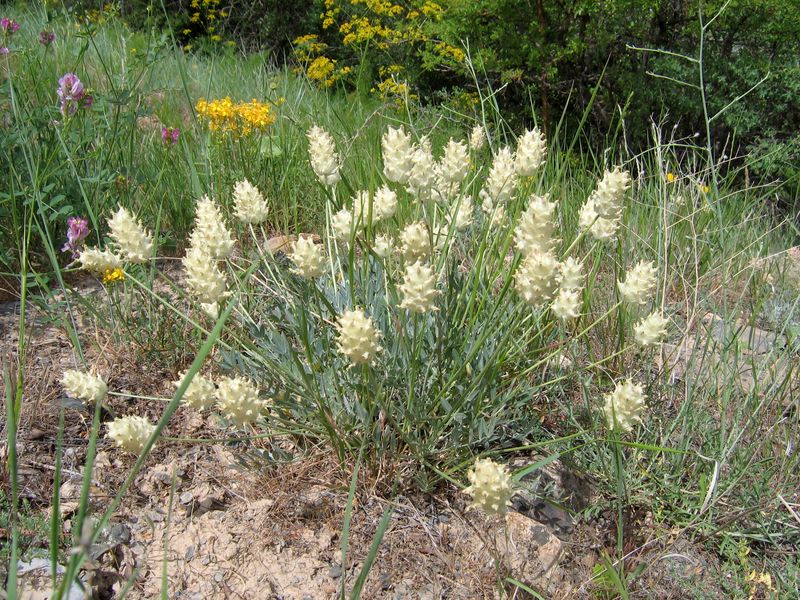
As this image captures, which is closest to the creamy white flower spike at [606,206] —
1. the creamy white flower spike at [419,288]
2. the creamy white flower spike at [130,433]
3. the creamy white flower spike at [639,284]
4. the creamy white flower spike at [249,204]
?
the creamy white flower spike at [639,284]

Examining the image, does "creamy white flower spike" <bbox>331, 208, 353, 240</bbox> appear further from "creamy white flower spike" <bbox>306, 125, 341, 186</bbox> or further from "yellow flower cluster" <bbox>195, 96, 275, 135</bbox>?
"yellow flower cluster" <bbox>195, 96, 275, 135</bbox>

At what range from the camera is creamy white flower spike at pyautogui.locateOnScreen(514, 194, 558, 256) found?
139 centimetres

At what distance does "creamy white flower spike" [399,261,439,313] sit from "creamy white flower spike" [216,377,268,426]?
0.33m

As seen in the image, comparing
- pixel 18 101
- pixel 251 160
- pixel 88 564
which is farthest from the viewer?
pixel 251 160

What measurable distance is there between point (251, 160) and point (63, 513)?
1779 millimetres

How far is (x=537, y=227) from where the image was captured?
4.62 ft

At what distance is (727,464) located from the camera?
1.78m

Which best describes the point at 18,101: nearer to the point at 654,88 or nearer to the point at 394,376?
the point at 394,376

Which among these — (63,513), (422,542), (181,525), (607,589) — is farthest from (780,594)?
(63,513)

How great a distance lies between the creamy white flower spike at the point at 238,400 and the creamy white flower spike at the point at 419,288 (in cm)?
33

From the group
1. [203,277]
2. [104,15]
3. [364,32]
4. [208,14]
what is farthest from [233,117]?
[208,14]

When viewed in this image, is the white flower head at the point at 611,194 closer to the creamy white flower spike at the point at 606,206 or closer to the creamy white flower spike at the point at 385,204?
the creamy white flower spike at the point at 606,206

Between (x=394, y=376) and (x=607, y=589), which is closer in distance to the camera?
(x=607, y=589)

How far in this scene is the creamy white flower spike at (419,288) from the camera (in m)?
1.27
